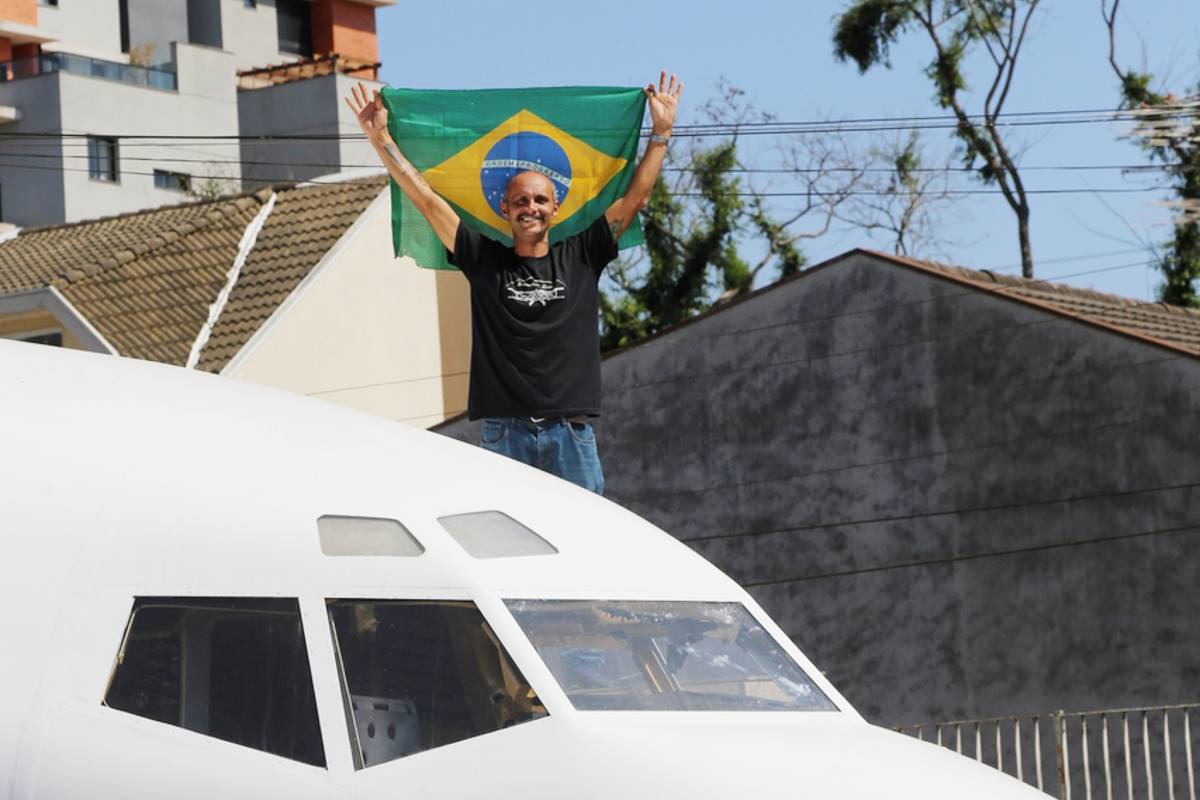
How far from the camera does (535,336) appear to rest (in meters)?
7.87

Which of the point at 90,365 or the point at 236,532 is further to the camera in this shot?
the point at 90,365

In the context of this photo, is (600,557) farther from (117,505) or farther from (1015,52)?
(1015,52)

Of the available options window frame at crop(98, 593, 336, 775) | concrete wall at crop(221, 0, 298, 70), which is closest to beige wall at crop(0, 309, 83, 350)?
window frame at crop(98, 593, 336, 775)

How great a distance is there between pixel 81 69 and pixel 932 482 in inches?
1467

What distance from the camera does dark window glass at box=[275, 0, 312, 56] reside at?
6431cm

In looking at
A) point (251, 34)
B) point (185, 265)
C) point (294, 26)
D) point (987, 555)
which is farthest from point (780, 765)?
point (294, 26)

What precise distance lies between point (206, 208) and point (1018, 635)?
17097mm

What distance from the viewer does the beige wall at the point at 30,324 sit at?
2969cm

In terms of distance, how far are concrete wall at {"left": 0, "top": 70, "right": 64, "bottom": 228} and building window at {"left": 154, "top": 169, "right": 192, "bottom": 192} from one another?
398cm

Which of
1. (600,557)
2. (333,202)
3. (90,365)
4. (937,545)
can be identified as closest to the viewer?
(600,557)

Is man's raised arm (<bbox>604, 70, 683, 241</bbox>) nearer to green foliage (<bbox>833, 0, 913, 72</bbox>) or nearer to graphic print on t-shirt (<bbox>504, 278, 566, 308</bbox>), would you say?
graphic print on t-shirt (<bbox>504, 278, 566, 308</bbox>)

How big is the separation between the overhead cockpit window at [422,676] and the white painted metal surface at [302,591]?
35mm

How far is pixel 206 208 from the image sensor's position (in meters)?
32.3

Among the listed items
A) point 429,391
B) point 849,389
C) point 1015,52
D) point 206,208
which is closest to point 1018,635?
point 849,389
